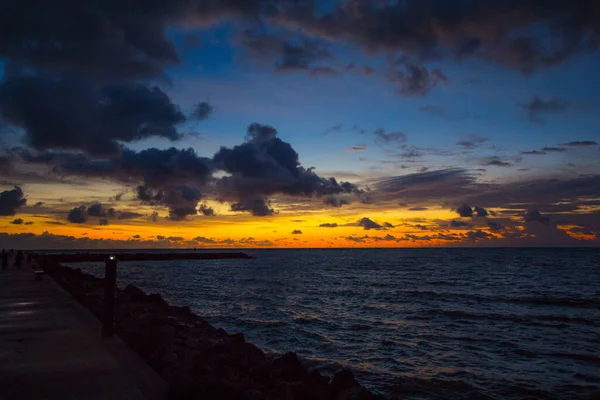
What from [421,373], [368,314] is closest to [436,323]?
[368,314]

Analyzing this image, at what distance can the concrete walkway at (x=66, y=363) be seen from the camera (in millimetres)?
6219

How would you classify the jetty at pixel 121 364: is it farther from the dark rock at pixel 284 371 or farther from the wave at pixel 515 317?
the wave at pixel 515 317

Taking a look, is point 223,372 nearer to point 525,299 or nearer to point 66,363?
point 66,363

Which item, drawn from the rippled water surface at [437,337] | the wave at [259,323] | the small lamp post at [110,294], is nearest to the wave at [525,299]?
the rippled water surface at [437,337]

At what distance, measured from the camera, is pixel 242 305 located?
87.7 ft

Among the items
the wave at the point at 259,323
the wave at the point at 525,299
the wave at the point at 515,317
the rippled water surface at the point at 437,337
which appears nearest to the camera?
the rippled water surface at the point at 437,337

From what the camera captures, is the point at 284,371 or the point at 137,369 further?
the point at 284,371

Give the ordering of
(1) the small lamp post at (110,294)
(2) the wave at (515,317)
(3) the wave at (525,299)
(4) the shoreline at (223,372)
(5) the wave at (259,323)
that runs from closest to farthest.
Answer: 1. (4) the shoreline at (223,372)
2. (1) the small lamp post at (110,294)
3. (5) the wave at (259,323)
4. (2) the wave at (515,317)
5. (3) the wave at (525,299)

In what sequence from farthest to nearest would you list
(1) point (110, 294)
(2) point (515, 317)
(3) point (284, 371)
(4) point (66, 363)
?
(2) point (515, 317) < (3) point (284, 371) < (1) point (110, 294) < (4) point (66, 363)

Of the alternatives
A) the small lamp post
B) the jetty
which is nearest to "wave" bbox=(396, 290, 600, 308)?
the jetty

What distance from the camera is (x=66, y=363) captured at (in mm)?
7500

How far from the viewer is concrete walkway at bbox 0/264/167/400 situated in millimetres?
6219

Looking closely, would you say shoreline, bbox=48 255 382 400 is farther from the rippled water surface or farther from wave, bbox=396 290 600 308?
wave, bbox=396 290 600 308

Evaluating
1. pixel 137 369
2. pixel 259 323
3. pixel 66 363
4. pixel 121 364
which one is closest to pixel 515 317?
pixel 259 323
